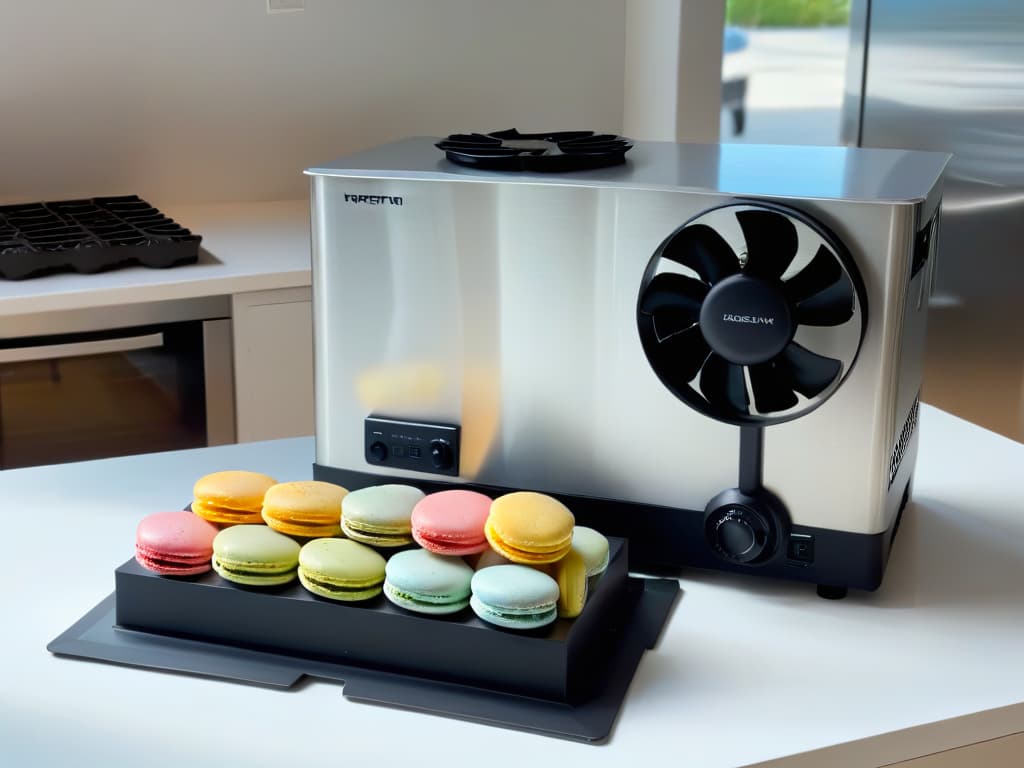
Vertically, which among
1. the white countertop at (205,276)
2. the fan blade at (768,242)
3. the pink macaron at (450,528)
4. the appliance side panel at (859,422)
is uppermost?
the fan blade at (768,242)

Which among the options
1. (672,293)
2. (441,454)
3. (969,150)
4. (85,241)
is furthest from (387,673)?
(969,150)

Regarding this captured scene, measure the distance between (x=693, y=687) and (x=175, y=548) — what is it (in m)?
0.36

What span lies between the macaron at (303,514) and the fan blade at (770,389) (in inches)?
12.4

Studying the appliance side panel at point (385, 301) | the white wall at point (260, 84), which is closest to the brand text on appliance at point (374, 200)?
the appliance side panel at point (385, 301)

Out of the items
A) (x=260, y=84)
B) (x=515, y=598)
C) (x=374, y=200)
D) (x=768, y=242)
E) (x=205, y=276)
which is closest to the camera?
(x=515, y=598)

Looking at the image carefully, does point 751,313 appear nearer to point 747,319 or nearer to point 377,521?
point 747,319

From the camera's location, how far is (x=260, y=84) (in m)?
2.51

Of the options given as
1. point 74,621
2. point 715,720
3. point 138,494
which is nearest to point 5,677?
point 74,621

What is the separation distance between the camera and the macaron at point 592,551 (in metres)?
0.80

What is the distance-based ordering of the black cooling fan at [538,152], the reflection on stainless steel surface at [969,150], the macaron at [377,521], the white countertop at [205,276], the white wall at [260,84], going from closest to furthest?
the macaron at [377,521], the black cooling fan at [538,152], the white countertop at [205,276], the white wall at [260,84], the reflection on stainless steel surface at [969,150]

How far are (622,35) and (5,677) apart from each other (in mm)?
2317

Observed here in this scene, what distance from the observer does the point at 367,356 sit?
0.98 metres

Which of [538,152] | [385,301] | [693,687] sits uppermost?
[538,152]

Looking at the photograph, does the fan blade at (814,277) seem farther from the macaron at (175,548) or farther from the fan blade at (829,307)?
the macaron at (175,548)
